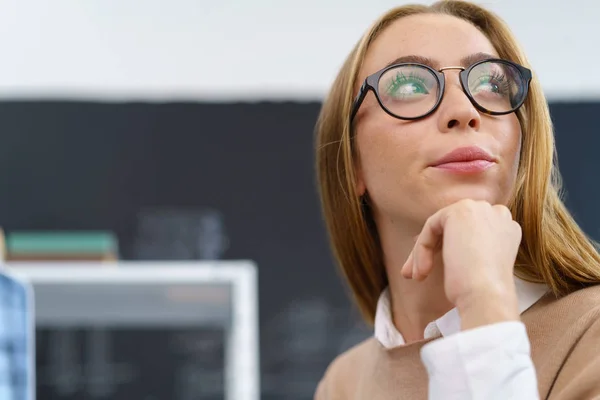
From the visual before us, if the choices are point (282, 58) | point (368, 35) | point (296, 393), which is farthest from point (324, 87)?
point (368, 35)

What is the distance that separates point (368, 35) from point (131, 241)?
265 cm

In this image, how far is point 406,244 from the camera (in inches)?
47.1

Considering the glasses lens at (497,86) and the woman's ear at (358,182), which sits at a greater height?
the glasses lens at (497,86)

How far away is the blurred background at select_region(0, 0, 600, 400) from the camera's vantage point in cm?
367

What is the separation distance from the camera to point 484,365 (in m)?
0.83

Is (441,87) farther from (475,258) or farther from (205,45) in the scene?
(205,45)

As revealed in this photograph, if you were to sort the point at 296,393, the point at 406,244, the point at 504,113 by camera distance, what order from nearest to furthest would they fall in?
1. the point at 504,113
2. the point at 406,244
3. the point at 296,393

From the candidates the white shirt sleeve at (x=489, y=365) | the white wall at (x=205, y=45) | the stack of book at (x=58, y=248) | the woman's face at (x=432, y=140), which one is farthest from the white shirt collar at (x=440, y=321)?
the white wall at (x=205, y=45)

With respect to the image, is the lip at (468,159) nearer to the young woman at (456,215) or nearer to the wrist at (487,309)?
the young woman at (456,215)

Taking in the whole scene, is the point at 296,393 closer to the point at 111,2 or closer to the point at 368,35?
the point at 111,2

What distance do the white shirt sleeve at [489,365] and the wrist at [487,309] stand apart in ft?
0.04

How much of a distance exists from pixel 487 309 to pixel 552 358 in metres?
0.18

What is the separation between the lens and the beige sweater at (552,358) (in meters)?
0.92

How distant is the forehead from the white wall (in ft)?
8.30
